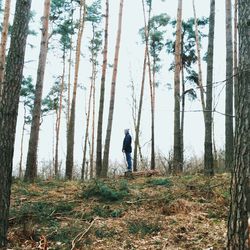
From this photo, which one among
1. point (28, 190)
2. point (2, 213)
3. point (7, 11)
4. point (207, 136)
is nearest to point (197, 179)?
point (207, 136)

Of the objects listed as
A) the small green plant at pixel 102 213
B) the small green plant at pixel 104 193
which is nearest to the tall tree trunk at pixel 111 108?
the small green plant at pixel 104 193

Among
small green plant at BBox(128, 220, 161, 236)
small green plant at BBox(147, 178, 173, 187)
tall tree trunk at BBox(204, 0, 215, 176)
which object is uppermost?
tall tree trunk at BBox(204, 0, 215, 176)

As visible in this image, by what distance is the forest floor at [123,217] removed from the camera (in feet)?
18.6

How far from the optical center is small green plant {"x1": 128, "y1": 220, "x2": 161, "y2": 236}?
6.03 m

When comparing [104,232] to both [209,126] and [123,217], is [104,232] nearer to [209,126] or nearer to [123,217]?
[123,217]

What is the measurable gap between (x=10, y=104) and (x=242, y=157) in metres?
3.33

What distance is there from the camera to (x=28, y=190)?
880 centimetres

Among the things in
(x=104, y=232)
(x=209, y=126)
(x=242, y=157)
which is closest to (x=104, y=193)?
(x=104, y=232)

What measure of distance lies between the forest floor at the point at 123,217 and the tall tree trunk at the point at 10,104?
823 millimetres

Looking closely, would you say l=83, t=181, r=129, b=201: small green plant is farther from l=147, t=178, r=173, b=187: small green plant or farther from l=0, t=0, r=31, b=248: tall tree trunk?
l=0, t=0, r=31, b=248: tall tree trunk

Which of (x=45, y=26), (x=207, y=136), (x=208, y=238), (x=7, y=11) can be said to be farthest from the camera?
(x=7, y=11)

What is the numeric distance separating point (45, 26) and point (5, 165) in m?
7.65

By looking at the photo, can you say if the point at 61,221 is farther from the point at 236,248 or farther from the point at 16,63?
the point at 236,248

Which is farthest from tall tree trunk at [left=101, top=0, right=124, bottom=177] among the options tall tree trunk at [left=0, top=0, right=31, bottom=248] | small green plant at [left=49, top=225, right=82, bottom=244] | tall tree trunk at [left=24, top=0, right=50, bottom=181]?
tall tree trunk at [left=0, top=0, right=31, bottom=248]
